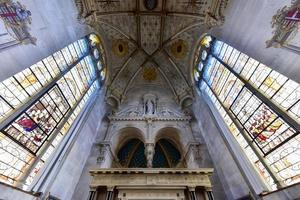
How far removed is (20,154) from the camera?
17.9 feet

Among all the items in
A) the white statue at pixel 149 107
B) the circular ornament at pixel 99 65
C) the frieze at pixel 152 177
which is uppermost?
the circular ornament at pixel 99 65

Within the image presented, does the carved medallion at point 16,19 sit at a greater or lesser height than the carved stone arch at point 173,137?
lesser

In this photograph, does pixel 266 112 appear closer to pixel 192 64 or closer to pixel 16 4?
pixel 192 64

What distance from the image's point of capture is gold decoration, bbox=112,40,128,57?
13.7 meters

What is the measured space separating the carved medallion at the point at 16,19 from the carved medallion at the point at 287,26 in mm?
8290

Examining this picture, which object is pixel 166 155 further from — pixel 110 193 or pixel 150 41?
pixel 150 41

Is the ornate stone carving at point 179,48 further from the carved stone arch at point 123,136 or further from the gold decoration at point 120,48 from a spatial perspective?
the carved stone arch at point 123,136

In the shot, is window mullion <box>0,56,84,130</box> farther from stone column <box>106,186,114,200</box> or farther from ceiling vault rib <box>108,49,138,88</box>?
ceiling vault rib <box>108,49,138,88</box>

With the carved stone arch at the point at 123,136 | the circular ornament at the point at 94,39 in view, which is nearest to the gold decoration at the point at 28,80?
the carved stone arch at the point at 123,136

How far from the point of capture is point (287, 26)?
16.3ft

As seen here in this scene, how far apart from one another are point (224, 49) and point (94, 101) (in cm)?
880

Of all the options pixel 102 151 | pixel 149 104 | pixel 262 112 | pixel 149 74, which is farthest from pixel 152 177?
pixel 149 74

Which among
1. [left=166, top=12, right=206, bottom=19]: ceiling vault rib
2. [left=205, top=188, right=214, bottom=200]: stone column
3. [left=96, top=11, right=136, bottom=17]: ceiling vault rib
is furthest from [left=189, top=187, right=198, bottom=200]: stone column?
[left=96, top=11, right=136, bottom=17]: ceiling vault rib

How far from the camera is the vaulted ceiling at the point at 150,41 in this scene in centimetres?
1148
